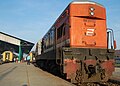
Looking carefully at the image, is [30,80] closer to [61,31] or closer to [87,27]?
[61,31]

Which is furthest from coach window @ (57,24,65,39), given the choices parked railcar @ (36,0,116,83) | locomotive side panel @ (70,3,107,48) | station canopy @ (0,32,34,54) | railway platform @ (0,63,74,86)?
station canopy @ (0,32,34,54)

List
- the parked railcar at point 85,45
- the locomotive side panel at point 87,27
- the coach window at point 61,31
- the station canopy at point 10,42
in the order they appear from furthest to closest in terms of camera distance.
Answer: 1. the station canopy at point 10,42
2. the coach window at point 61,31
3. the locomotive side panel at point 87,27
4. the parked railcar at point 85,45

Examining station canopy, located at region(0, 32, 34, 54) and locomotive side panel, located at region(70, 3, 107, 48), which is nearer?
locomotive side panel, located at region(70, 3, 107, 48)

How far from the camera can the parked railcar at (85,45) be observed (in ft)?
33.3

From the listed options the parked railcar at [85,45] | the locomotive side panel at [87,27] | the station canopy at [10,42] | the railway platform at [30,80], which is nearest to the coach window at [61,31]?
the parked railcar at [85,45]

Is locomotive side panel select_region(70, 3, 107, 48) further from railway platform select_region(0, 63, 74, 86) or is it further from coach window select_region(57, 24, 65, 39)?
railway platform select_region(0, 63, 74, 86)

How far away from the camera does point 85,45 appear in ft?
36.1

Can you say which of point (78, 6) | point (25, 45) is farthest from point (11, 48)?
point (78, 6)

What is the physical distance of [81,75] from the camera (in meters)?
10.1

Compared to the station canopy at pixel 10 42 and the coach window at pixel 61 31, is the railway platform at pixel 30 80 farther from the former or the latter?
the station canopy at pixel 10 42

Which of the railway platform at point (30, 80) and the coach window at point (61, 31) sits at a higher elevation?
the coach window at point (61, 31)

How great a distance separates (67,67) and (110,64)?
2.16m

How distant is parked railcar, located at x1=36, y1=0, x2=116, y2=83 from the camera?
400 inches

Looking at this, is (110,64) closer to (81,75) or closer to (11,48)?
(81,75)
